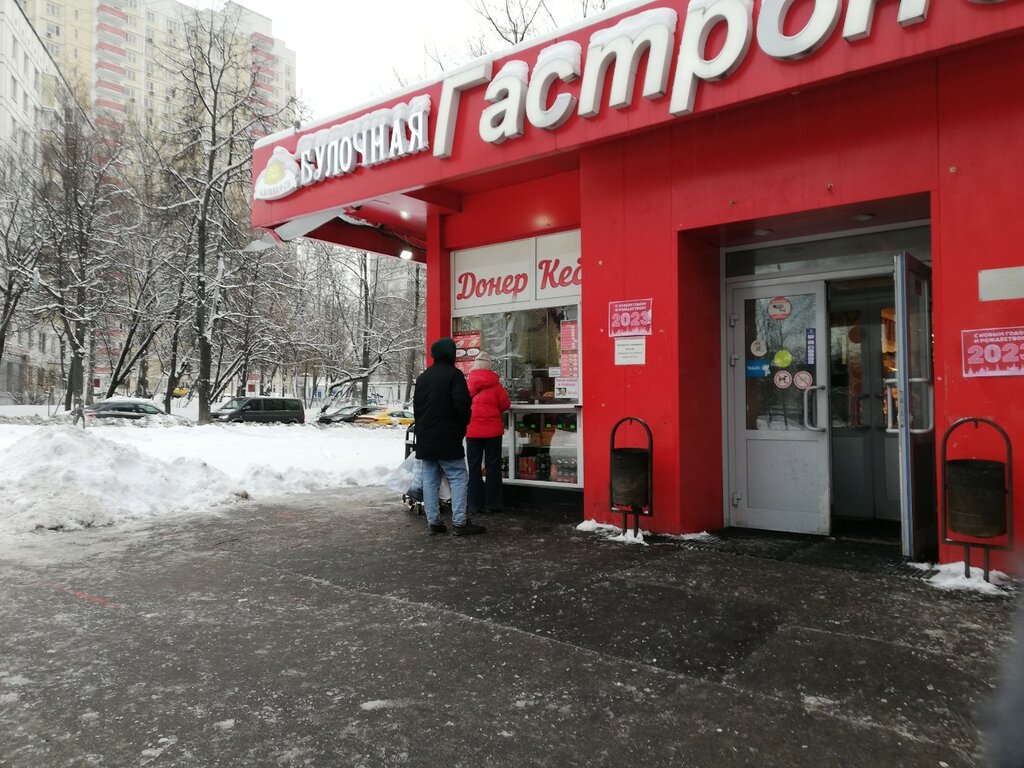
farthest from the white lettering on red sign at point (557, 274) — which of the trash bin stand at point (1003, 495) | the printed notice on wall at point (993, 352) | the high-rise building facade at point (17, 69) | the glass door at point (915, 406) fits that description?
the high-rise building facade at point (17, 69)

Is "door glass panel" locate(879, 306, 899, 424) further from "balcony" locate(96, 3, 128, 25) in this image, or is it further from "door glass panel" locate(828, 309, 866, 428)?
"balcony" locate(96, 3, 128, 25)

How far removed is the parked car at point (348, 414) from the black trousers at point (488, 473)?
23.4 metres

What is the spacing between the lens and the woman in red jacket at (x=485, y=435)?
24.9 feet

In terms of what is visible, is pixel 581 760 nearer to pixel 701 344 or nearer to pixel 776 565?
pixel 776 565

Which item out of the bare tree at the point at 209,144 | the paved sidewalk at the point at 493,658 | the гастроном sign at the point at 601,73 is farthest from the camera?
the bare tree at the point at 209,144

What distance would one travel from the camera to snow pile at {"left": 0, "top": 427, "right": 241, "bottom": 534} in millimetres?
6926

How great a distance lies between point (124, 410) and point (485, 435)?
23.7 metres

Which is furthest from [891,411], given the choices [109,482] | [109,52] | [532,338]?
[109,52]

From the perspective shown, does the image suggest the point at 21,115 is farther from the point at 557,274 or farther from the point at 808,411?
the point at 808,411

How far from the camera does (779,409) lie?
6582mm

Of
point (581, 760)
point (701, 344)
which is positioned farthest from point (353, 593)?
point (701, 344)

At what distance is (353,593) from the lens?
457 cm

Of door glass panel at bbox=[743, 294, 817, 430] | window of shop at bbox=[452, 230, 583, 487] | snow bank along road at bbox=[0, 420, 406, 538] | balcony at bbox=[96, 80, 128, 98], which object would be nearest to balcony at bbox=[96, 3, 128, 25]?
balcony at bbox=[96, 80, 128, 98]

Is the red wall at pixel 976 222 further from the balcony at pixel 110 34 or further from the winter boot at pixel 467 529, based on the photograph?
the balcony at pixel 110 34
